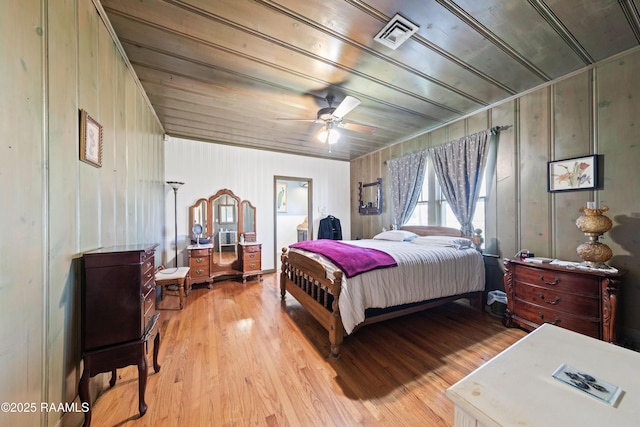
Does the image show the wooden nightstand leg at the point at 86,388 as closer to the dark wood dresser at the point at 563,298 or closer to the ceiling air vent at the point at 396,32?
the ceiling air vent at the point at 396,32

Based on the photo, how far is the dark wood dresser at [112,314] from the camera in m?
1.32

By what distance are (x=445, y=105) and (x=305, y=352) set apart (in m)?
3.36

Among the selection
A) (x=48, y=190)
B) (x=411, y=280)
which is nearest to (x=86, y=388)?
(x=48, y=190)

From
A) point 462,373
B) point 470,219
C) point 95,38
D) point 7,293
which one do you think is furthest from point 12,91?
point 470,219

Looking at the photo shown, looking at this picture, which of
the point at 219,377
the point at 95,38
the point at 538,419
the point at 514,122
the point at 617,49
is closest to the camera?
the point at 538,419

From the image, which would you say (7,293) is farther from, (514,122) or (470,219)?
(514,122)

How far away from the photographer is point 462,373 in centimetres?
182

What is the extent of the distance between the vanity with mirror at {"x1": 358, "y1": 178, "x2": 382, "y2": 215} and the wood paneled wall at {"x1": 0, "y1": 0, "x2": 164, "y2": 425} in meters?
4.20

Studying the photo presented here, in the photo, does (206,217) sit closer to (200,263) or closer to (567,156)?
(200,263)

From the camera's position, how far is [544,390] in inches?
25.5

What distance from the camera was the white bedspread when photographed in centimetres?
205

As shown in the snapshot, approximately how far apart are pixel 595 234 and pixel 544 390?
2355mm

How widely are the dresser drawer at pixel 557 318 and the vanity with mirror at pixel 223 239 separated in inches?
147

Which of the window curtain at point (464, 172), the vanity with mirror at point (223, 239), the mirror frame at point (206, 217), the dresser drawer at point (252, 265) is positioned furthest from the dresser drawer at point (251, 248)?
the window curtain at point (464, 172)
